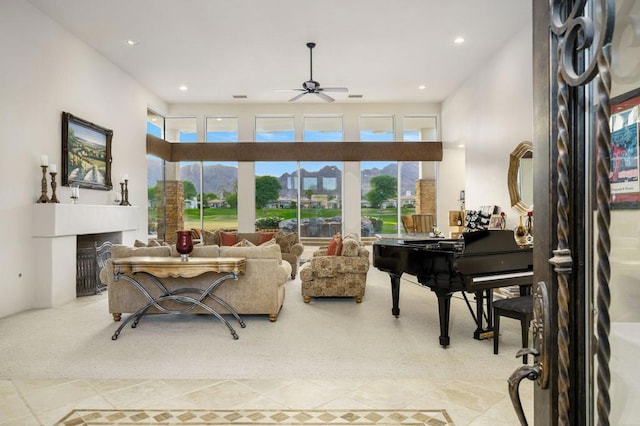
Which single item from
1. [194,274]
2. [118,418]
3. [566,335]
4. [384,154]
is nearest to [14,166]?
[194,274]

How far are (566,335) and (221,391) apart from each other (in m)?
2.57

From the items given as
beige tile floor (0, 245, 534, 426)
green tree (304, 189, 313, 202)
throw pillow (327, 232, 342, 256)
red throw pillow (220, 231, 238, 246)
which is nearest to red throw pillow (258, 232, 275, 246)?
red throw pillow (220, 231, 238, 246)

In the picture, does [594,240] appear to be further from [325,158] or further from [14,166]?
[325,158]

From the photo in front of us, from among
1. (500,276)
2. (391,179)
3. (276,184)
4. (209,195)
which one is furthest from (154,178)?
(500,276)

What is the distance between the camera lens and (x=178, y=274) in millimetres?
4035

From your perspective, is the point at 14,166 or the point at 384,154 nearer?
the point at 14,166

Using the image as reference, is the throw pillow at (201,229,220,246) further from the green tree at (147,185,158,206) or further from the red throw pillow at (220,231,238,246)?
the green tree at (147,185,158,206)

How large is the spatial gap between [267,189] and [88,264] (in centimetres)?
492

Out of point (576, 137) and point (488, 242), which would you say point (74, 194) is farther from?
point (576, 137)

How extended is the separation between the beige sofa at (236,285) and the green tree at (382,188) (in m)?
6.09

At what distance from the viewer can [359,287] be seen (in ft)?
17.9

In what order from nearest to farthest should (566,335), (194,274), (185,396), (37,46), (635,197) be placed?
(635,197)
(566,335)
(185,396)
(194,274)
(37,46)

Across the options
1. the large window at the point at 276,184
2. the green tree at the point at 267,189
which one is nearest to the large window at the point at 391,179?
the large window at the point at 276,184

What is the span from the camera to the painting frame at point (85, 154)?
233 inches
